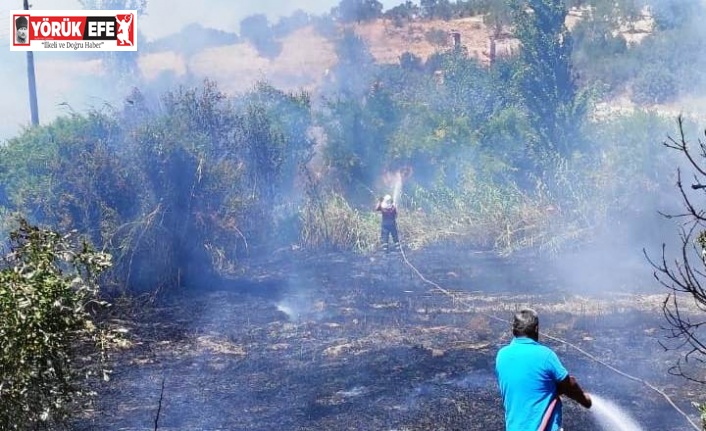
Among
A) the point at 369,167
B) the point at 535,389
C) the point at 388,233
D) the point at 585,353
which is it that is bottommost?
the point at 388,233

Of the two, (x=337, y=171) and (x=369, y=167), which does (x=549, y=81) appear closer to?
(x=369, y=167)

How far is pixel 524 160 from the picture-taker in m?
22.9

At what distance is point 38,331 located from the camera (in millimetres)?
4613

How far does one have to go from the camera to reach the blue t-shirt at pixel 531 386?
4.43 meters

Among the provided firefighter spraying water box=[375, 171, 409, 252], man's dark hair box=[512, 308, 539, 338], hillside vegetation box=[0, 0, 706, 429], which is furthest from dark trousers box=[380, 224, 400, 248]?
man's dark hair box=[512, 308, 539, 338]

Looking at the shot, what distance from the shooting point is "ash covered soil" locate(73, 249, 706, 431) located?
29.1 ft

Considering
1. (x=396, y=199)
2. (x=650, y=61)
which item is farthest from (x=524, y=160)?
(x=650, y=61)

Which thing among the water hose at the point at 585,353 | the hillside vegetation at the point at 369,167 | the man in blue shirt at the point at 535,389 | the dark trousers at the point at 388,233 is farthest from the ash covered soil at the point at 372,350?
the man in blue shirt at the point at 535,389

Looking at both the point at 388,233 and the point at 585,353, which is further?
the point at 388,233

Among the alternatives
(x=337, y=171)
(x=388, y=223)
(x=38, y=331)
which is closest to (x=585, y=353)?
(x=38, y=331)

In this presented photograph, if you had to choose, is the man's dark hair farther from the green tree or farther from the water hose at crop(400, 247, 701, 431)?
the green tree

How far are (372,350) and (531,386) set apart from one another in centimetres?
707

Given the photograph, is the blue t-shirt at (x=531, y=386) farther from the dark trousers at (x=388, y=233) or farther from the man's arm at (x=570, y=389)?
the dark trousers at (x=388, y=233)

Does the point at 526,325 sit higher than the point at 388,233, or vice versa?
the point at 526,325
